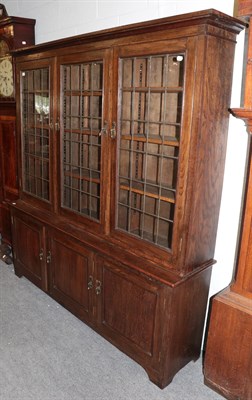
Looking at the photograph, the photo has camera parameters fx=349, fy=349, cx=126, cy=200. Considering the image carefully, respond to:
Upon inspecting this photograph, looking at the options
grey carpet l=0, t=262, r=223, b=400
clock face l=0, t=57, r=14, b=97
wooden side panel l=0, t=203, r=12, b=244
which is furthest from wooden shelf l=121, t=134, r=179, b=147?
wooden side panel l=0, t=203, r=12, b=244

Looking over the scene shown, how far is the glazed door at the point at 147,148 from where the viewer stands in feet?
5.43

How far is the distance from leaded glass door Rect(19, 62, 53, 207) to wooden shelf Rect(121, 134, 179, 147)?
Answer: 2.39 ft

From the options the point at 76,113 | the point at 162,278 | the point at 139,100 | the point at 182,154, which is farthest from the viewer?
the point at 76,113

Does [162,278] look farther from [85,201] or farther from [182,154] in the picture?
[85,201]

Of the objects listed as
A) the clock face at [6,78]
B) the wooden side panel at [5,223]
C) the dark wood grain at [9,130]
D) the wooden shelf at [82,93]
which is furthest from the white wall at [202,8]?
the wooden side panel at [5,223]

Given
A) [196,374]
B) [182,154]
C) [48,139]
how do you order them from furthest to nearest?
[48,139] → [196,374] → [182,154]

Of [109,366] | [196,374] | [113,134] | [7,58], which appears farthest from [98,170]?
[7,58]

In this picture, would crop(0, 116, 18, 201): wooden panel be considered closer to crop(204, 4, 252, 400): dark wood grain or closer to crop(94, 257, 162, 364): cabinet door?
crop(94, 257, 162, 364): cabinet door

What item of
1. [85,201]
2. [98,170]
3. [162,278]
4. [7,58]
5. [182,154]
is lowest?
[162,278]

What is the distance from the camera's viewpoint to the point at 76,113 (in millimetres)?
2201

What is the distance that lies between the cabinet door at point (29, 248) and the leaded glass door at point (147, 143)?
0.87 meters

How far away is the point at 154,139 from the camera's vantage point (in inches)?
68.2

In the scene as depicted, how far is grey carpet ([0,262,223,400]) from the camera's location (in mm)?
1845

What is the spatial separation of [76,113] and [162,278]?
3.83 feet
